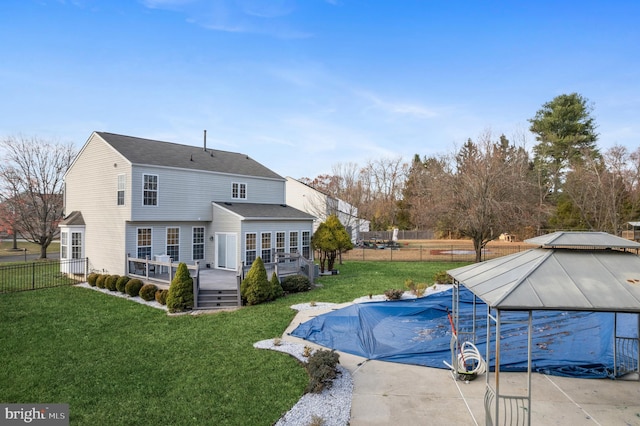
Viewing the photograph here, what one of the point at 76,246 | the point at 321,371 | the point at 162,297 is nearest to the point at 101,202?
the point at 76,246

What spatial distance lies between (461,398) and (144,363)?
6.46 metres

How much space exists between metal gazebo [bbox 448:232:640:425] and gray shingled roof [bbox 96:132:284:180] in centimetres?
1567

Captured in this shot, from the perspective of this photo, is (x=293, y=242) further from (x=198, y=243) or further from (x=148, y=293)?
(x=148, y=293)

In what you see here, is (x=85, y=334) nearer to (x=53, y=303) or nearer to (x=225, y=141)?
(x=53, y=303)

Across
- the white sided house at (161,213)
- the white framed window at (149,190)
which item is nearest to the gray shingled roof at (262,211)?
the white sided house at (161,213)

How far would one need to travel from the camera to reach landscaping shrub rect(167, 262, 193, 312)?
40.6 ft

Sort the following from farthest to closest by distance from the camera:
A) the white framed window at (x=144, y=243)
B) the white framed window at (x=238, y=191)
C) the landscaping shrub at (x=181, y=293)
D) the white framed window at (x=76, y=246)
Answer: the white framed window at (x=238, y=191), the white framed window at (x=76, y=246), the white framed window at (x=144, y=243), the landscaping shrub at (x=181, y=293)

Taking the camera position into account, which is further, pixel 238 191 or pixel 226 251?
pixel 238 191

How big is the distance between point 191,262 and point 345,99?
13.7m

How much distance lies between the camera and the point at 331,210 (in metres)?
32.7

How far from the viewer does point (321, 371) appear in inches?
249

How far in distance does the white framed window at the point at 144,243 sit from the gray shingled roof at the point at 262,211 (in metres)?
3.81

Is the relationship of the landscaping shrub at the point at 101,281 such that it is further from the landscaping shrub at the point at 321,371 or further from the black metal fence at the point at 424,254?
the black metal fence at the point at 424,254

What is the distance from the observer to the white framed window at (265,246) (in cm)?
1844
